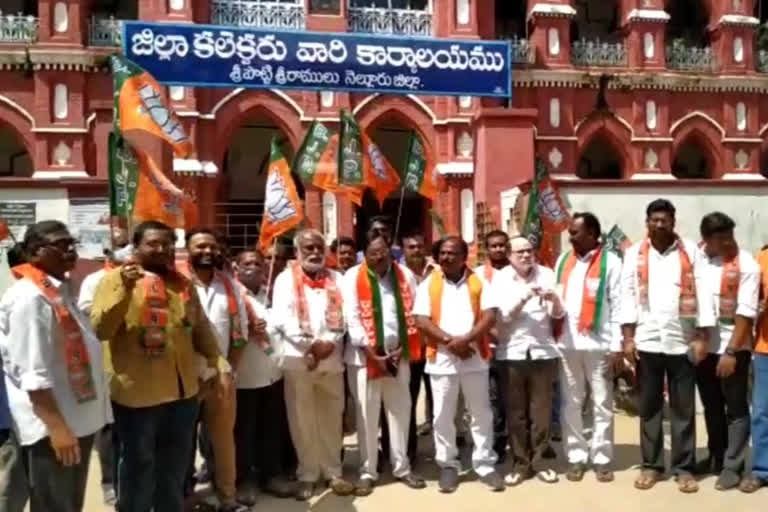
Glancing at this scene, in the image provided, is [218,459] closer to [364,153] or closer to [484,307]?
[484,307]

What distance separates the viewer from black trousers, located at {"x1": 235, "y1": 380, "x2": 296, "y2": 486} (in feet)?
16.0

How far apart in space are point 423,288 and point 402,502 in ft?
4.46

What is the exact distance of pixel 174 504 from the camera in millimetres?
3857

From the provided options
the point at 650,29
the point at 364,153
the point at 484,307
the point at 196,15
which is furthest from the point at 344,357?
the point at 650,29

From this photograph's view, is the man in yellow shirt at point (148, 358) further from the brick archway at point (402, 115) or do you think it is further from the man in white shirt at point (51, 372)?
the brick archway at point (402, 115)

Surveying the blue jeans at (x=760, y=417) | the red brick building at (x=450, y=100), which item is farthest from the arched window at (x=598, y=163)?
the blue jeans at (x=760, y=417)

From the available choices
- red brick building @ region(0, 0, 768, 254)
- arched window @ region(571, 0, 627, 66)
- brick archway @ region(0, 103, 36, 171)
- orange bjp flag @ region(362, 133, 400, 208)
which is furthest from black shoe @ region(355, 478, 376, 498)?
arched window @ region(571, 0, 627, 66)

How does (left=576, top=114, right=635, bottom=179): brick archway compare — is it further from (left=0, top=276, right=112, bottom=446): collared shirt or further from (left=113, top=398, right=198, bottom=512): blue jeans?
(left=0, top=276, right=112, bottom=446): collared shirt

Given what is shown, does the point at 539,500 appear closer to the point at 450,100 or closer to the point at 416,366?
the point at 416,366

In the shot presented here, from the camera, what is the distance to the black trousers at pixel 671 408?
4926 millimetres

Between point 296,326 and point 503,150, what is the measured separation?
20.4ft

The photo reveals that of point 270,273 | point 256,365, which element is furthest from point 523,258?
point 256,365

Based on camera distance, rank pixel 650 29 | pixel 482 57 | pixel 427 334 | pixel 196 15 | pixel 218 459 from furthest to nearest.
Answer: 1. pixel 650 29
2. pixel 196 15
3. pixel 482 57
4. pixel 427 334
5. pixel 218 459

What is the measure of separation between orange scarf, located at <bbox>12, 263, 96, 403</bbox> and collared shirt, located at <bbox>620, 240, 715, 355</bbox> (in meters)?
3.34
